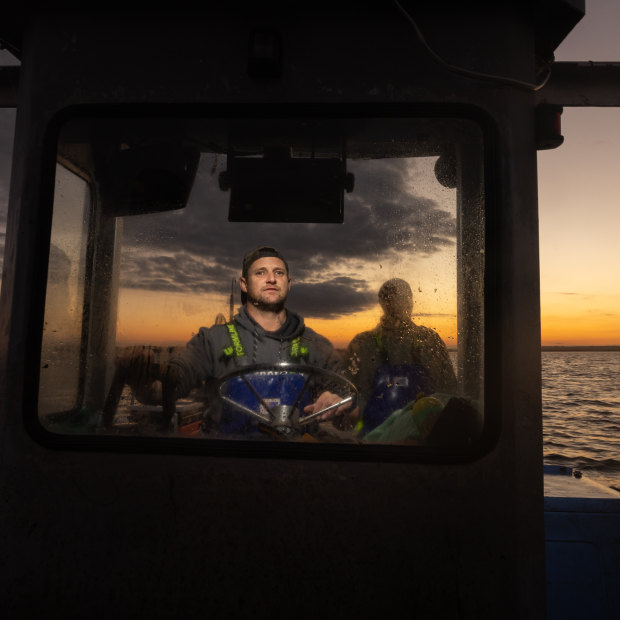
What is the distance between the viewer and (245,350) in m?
1.70

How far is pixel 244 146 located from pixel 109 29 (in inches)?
20.3

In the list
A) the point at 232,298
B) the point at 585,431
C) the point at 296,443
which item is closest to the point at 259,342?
the point at 232,298

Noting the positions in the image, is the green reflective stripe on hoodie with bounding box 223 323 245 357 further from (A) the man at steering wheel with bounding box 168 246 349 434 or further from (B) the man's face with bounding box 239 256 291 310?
(B) the man's face with bounding box 239 256 291 310

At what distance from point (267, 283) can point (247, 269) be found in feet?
0.29

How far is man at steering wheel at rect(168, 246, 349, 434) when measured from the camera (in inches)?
62.2

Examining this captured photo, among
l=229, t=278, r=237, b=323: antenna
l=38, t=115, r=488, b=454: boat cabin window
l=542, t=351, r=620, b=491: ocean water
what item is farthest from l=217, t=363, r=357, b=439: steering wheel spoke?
l=542, t=351, r=620, b=491: ocean water

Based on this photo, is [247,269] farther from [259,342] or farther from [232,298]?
[259,342]

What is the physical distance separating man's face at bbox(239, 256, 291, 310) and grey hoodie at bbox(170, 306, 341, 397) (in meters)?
0.07

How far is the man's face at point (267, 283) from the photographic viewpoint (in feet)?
5.77

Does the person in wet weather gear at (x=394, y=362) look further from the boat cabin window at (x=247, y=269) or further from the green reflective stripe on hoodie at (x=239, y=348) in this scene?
the green reflective stripe on hoodie at (x=239, y=348)

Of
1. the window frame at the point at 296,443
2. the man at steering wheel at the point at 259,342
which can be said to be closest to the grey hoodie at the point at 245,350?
the man at steering wheel at the point at 259,342

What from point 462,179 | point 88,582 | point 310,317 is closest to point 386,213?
point 462,179

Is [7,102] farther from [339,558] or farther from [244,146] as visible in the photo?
[339,558]

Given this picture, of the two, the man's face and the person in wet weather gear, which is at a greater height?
the man's face
